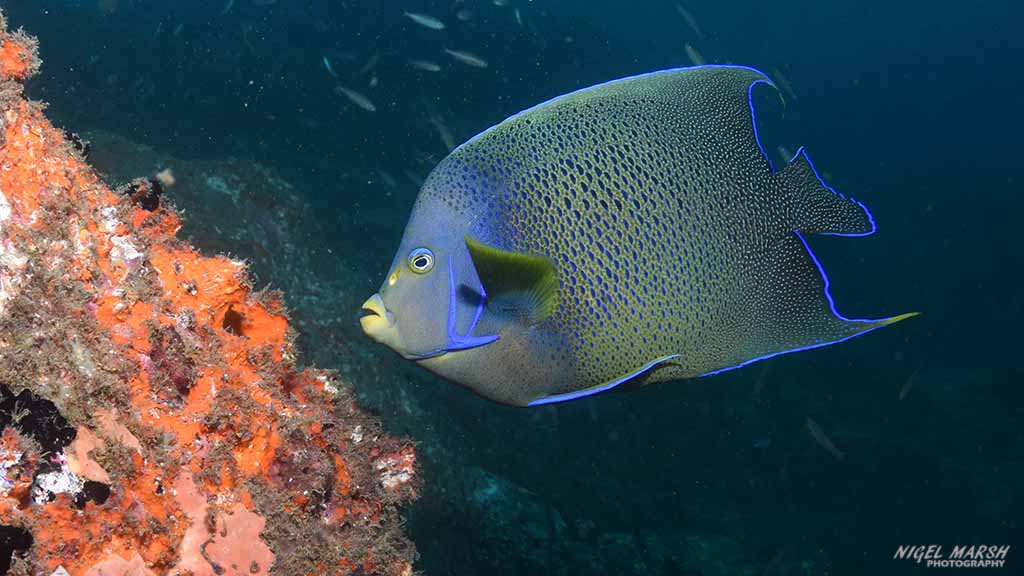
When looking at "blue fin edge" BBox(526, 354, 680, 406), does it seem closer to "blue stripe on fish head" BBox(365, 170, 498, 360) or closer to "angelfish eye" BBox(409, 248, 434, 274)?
"blue stripe on fish head" BBox(365, 170, 498, 360)

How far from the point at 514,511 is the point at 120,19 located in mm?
13806

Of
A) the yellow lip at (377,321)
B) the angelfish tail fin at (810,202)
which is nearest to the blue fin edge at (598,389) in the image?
the yellow lip at (377,321)

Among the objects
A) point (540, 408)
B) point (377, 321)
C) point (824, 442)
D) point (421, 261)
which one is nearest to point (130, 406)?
point (377, 321)

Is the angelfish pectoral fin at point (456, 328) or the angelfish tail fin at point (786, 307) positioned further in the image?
the angelfish tail fin at point (786, 307)

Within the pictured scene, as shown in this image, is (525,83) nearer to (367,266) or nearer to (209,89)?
(209,89)

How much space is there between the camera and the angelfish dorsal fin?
143 cm

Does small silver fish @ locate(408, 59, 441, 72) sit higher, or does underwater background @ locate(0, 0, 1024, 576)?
small silver fish @ locate(408, 59, 441, 72)

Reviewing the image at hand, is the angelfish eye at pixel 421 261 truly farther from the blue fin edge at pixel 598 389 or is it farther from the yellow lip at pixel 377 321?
the blue fin edge at pixel 598 389

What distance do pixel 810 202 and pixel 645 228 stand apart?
53 centimetres

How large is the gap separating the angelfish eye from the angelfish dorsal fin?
0.49 feet

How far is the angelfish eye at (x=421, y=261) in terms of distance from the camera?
5.27ft

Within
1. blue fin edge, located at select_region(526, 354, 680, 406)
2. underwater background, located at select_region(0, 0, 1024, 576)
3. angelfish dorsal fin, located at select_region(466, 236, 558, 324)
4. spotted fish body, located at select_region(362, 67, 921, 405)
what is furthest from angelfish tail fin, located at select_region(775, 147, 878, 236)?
angelfish dorsal fin, located at select_region(466, 236, 558, 324)

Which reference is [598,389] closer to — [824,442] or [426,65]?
[824,442]

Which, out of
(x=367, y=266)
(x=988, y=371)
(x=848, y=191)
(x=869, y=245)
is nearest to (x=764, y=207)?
(x=367, y=266)
